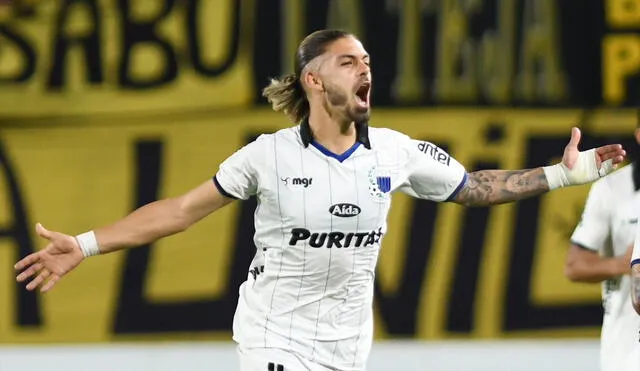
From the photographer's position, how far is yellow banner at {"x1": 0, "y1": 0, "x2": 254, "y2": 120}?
7465 mm

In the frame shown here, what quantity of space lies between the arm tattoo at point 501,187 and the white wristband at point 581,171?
58 millimetres

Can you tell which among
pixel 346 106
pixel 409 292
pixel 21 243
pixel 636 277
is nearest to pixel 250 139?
pixel 409 292

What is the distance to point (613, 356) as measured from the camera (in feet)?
15.4

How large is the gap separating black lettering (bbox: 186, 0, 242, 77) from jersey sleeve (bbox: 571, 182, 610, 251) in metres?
3.21

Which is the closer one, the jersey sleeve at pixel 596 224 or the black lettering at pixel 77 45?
the jersey sleeve at pixel 596 224

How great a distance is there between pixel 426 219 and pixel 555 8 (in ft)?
4.68

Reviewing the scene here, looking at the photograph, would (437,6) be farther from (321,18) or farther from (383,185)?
(383,185)

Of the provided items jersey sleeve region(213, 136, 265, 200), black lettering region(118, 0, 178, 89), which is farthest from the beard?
black lettering region(118, 0, 178, 89)

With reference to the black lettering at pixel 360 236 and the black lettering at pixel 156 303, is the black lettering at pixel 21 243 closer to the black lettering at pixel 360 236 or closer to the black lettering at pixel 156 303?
the black lettering at pixel 156 303

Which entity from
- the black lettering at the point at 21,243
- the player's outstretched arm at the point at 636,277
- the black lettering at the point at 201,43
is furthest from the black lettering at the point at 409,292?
the player's outstretched arm at the point at 636,277

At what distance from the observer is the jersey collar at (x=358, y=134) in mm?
4371

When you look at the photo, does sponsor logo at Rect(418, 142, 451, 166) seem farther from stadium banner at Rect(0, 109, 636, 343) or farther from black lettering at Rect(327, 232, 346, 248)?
stadium banner at Rect(0, 109, 636, 343)

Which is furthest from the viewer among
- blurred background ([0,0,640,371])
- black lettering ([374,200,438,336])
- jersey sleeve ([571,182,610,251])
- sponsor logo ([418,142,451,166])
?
black lettering ([374,200,438,336])

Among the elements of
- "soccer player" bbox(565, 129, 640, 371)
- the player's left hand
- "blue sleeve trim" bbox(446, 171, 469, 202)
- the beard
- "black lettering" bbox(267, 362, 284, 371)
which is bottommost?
"black lettering" bbox(267, 362, 284, 371)
